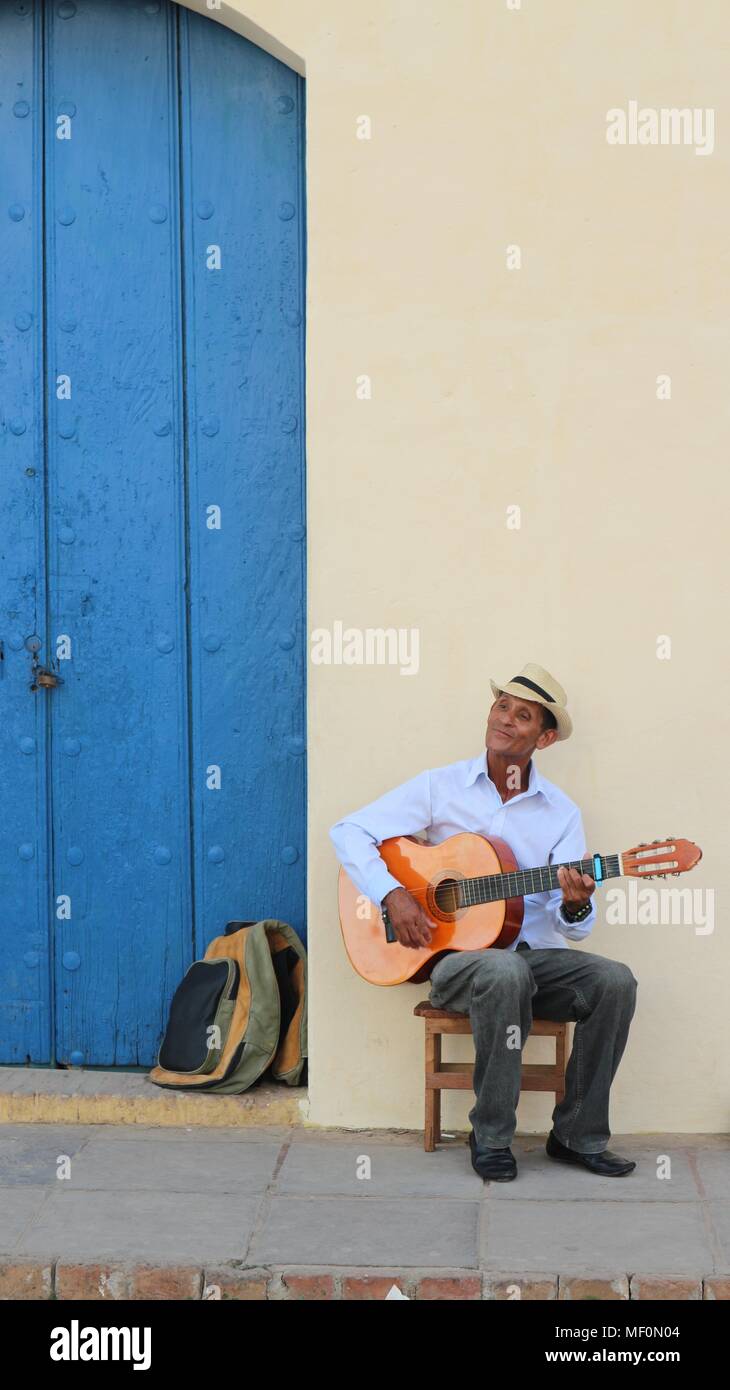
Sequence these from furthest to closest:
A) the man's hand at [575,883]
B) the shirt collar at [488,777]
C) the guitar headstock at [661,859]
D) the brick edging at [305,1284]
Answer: the shirt collar at [488,777] → the man's hand at [575,883] → the guitar headstock at [661,859] → the brick edging at [305,1284]

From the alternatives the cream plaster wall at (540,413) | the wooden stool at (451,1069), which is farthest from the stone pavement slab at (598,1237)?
the cream plaster wall at (540,413)

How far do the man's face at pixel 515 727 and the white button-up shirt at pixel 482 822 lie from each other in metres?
0.09

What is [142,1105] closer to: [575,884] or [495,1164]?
[495,1164]

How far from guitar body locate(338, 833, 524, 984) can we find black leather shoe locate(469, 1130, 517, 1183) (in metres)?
0.48

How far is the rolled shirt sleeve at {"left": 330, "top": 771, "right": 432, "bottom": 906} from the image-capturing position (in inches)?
162

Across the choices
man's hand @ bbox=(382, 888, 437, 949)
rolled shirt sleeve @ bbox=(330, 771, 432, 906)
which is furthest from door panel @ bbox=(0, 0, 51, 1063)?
man's hand @ bbox=(382, 888, 437, 949)

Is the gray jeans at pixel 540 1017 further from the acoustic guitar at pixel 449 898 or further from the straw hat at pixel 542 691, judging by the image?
the straw hat at pixel 542 691

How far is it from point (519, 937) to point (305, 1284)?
1.17 meters

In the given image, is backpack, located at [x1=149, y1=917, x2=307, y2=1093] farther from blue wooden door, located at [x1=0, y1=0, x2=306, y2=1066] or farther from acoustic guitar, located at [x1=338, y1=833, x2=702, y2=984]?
acoustic guitar, located at [x1=338, y1=833, x2=702, y2=984]

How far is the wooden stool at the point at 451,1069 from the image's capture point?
13.4ft

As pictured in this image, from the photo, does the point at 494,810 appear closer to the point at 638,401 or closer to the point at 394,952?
the point at 394,952

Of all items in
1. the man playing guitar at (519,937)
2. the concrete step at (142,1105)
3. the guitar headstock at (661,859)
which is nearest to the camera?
the guitar headstock at (661,859)

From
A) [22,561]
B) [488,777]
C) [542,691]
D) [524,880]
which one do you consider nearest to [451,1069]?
[524,880]

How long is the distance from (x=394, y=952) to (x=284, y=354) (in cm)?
181
